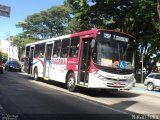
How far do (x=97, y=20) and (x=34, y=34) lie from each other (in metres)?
40.8

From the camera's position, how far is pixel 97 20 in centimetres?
4428

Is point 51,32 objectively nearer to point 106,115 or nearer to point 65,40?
point 65,40

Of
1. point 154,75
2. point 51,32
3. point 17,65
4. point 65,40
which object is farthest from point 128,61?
point 51,32

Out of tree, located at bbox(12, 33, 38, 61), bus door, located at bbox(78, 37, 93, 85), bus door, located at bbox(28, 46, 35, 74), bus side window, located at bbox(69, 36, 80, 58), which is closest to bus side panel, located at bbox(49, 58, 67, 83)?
bus side window, located at bbox(69, 36, 80, 58)

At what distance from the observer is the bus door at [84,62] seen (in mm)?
19516

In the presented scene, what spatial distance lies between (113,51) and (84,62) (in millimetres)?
1706

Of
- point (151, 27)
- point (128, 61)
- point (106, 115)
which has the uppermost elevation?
point (151, 27)

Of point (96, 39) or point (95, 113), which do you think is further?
point (96, 39)

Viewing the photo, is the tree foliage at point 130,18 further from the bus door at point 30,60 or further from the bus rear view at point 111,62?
the bus rear view at point 111,62

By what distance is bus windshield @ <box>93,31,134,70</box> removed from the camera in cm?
1888

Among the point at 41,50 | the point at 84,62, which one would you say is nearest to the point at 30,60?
the point at 41,50

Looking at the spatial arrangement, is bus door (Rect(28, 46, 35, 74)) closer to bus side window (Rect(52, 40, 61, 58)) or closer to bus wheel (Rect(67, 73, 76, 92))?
bus side window (Rect(52, 40, 61, 58))

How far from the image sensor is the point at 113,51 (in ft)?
63.0

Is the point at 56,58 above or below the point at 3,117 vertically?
above
